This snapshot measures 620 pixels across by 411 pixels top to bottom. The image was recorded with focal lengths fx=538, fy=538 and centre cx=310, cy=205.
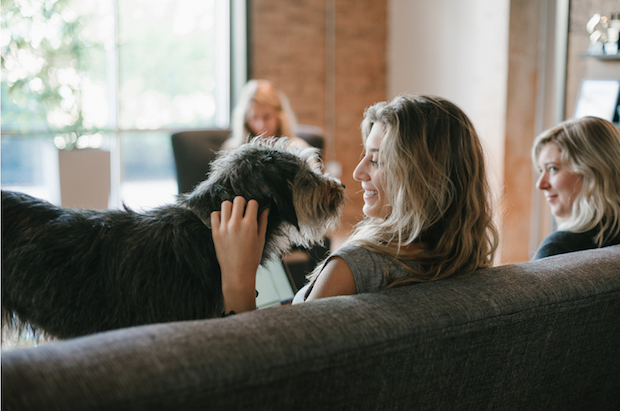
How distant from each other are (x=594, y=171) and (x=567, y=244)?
272 millimetres

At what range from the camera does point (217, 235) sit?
1283mm

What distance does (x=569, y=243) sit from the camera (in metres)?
1.60

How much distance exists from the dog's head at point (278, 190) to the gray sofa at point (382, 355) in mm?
555

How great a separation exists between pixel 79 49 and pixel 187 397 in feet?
15.1

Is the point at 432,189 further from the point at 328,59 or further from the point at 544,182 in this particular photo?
the point at 328,59

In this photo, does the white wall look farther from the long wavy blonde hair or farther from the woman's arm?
the woman's arm

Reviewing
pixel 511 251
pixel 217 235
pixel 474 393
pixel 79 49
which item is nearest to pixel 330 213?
pixel 217 235

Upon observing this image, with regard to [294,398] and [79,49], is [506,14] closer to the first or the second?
[79,49]

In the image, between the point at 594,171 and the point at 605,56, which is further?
the point at 605,56

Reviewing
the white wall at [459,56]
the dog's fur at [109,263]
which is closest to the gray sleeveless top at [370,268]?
the dog's fur at [109,263]

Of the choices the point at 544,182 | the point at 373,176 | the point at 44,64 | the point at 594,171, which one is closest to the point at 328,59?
the point at 44,64

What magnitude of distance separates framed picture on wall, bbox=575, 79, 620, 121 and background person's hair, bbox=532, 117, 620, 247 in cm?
155

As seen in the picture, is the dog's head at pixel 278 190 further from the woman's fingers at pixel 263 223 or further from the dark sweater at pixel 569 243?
the dark sweater at pixel 569 243

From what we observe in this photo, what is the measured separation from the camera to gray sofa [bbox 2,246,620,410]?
69 centimetres
